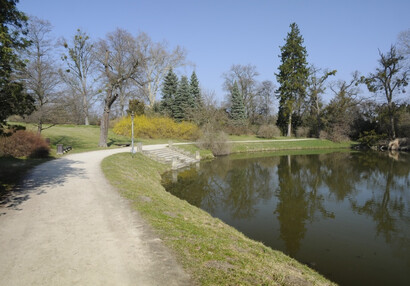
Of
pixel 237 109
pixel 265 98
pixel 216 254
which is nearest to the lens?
pixel 216 254

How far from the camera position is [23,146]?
51.1 feet

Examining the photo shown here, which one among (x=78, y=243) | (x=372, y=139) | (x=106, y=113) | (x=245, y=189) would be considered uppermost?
(x=106, y=113)

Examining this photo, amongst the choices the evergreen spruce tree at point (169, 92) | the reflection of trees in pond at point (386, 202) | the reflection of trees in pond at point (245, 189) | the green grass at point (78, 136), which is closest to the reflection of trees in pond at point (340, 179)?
the reflection of trees in pond at point (386, 202)

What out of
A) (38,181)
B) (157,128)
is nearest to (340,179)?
(38,181)

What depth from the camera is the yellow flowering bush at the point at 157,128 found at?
3375 centimetres

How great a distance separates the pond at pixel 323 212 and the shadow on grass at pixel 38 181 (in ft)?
17.3

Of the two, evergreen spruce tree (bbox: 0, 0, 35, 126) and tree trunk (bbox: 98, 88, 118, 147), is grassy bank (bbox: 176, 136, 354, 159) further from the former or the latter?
evergreen spruce tree (bbox: 0, 0, 35, 126)

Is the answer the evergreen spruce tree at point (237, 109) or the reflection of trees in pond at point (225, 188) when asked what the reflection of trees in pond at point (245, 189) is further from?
the evergreen spruce tree at point (237, 109)

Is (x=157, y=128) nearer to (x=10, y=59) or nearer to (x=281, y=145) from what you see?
(x=281, y=145)

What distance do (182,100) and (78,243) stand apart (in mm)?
36540

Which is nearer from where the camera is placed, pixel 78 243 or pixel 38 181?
pixel 78 243

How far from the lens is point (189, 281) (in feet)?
13.0

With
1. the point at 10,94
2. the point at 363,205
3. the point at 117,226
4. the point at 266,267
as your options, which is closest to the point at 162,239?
the point at 117,226

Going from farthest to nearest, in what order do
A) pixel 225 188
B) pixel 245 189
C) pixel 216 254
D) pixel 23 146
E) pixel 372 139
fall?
pixel 372 139, pixel 23 146, pixel 225 188, pixel 245 189, pixel 216 254
